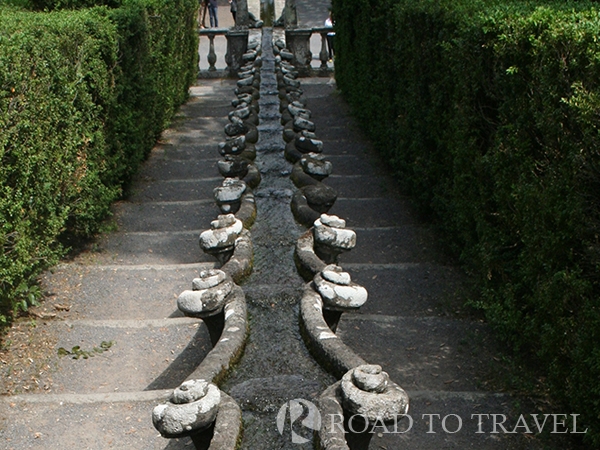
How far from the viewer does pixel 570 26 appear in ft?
14.8

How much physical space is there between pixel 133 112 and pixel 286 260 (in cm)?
450

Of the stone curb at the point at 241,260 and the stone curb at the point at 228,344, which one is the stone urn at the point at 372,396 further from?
the stone curb at the point at 241,260

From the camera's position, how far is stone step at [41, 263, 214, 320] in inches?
257

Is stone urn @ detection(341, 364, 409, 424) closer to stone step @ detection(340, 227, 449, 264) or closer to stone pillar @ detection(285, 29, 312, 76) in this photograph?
stone step @ detection(340, 227, 449, 264)

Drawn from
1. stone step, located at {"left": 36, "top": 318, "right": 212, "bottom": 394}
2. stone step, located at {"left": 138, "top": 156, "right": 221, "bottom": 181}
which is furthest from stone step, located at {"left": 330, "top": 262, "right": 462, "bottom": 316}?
stone step, located at {"left": 138, "top": 156, "right": 221, "bottom": 181}

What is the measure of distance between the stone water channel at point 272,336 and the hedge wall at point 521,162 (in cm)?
144

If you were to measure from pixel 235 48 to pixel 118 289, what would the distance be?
1280cm

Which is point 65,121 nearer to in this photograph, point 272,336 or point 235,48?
point 272,336

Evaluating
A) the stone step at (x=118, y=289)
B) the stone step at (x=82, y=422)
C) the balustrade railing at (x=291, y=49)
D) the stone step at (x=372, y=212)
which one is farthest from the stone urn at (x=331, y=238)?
the balustrade railing at (x=291, y=49)

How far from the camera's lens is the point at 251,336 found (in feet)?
15.7

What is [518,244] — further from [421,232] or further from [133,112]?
[133,112]

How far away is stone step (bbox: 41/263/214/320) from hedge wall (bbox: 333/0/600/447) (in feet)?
8.51

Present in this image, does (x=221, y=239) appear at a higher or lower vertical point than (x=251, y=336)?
higher

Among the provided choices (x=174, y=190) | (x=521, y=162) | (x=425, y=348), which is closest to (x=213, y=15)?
(x=174, y=190)
